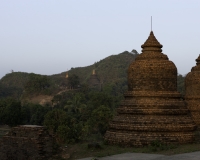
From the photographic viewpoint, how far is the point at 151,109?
1495 centimetres

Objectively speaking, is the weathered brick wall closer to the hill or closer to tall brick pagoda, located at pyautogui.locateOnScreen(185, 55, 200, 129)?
tall brick pagoda, located at pyautogui.locateOnScreen(185, 55, 200, 129)

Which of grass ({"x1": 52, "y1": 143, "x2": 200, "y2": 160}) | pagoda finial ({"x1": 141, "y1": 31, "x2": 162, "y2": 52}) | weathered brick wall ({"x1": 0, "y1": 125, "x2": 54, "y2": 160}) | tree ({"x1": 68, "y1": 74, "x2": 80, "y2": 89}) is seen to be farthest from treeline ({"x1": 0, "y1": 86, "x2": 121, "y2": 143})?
tree ({"x1": 68, "y1": 74, "x2": 80, "y2": 89})

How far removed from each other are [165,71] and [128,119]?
2.51 m

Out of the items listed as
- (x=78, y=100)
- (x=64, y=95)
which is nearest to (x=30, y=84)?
(x=64, y=95)

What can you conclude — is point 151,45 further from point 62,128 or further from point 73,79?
point 73,79

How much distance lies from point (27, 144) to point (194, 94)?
9.29 metres

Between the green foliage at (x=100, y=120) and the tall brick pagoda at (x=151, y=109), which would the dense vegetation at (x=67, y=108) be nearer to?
the green foliage at (x=100, y=120)

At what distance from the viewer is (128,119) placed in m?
15.0

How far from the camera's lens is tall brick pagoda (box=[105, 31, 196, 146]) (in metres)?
14.5

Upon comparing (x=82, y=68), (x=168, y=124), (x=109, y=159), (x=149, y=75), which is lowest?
(x=109, y=159)

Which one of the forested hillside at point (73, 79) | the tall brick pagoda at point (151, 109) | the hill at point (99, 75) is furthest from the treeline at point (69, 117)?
the hill at point (99, 75)

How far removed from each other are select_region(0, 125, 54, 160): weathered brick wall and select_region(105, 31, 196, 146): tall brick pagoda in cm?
287

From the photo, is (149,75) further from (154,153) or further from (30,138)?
(30,138)

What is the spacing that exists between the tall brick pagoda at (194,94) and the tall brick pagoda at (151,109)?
348cm
